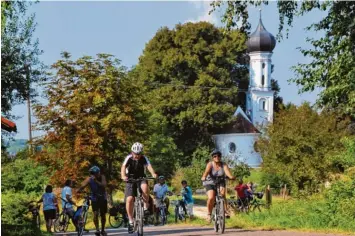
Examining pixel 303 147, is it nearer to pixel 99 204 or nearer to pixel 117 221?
pixel 117 221

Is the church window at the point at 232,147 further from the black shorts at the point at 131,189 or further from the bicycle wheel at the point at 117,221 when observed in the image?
the black shorts at the point at 131,189

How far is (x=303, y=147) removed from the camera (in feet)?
128

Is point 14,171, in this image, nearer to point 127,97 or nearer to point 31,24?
point 127,97

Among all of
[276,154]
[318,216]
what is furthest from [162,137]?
[318,216]

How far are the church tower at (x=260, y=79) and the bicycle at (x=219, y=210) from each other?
221 feet

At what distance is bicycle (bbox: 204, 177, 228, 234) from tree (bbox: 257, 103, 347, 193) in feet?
63.1

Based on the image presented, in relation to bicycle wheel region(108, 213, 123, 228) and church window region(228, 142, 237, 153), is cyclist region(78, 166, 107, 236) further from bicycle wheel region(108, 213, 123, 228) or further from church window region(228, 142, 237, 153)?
church window region(228, 142, 237, 153)

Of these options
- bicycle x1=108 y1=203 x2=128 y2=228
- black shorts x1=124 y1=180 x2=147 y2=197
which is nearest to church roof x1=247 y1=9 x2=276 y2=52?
bicycle x1=108 y1=203 x2=128 y2=228

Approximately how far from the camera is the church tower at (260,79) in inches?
3255

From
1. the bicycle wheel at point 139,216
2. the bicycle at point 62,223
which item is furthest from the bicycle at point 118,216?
the bicycle wheel at point 139,216

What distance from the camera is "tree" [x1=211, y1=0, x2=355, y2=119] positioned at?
1479cm

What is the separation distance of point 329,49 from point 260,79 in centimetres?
6592

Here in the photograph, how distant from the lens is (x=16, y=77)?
21.0 metres

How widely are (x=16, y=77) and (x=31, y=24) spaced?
7.51ft
